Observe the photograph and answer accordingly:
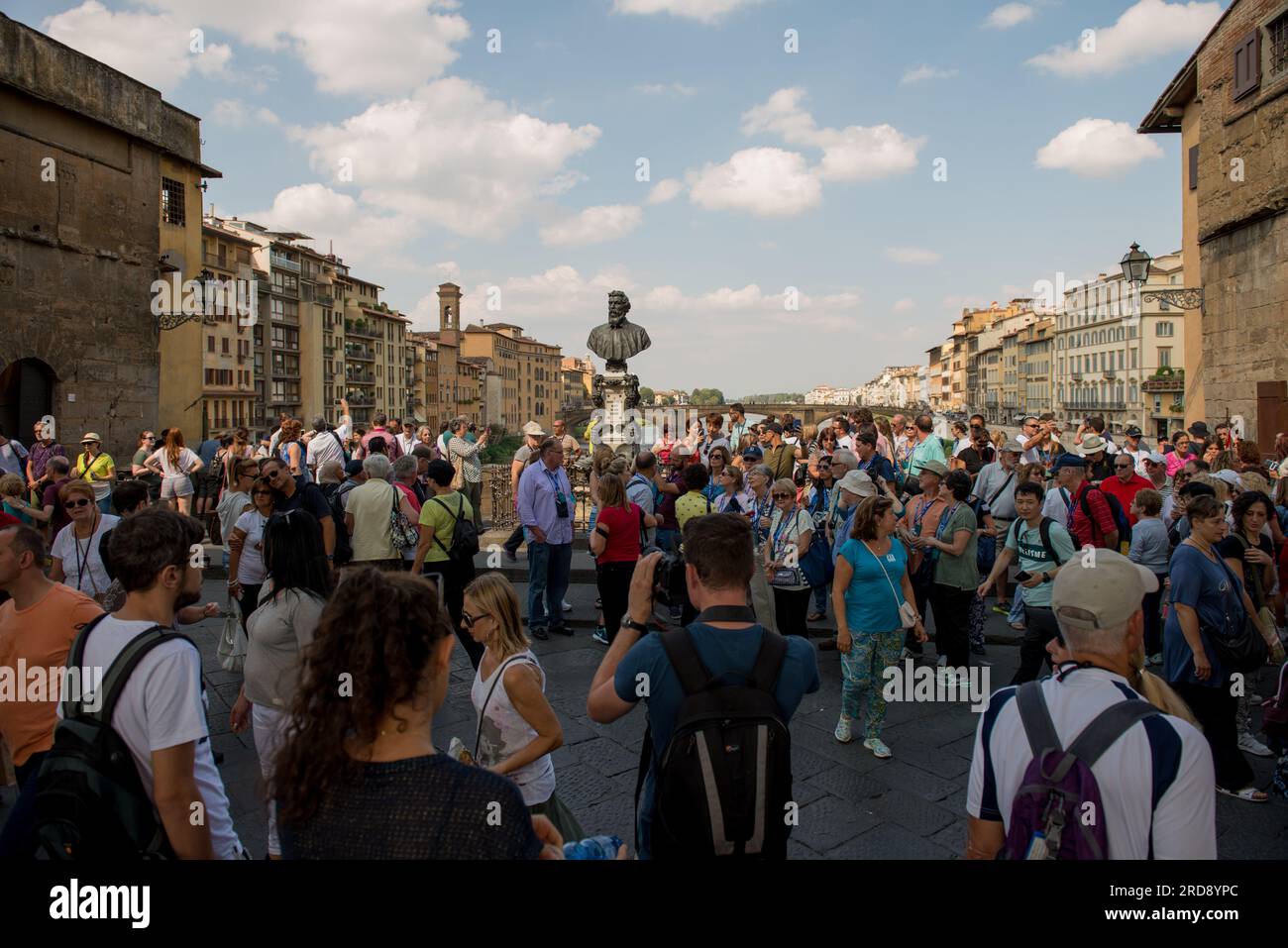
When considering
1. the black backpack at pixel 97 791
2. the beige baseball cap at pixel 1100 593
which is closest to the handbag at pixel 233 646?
the black backpack at pixel 97 791

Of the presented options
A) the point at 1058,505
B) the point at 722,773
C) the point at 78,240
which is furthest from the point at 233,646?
the point at 78,240

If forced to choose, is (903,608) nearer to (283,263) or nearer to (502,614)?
(502,614)

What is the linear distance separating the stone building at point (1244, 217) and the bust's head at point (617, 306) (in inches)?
425

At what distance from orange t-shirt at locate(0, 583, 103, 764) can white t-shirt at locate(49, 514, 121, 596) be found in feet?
6.30

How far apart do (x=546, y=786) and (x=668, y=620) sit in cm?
558

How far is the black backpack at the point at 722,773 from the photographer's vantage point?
2.30 metres

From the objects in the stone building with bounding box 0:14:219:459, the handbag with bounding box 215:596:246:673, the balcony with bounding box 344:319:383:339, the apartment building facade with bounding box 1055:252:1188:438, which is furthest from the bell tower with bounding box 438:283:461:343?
the handbag with bounding box 215:596:246:673

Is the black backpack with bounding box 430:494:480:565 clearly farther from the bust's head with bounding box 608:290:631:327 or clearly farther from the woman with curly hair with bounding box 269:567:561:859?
the bust's head with bounding box 608:290:631:327

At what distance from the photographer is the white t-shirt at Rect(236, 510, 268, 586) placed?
581 cm

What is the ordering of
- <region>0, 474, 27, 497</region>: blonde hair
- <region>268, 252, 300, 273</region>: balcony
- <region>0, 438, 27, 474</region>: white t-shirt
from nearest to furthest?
<region>0, 474, 27, 497</region>: blonde hair < <region>0, 438, 27, 474</region>: white t-shirt < <region>268, 252, 300, 273</region>: balcony

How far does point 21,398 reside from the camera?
55.6ft

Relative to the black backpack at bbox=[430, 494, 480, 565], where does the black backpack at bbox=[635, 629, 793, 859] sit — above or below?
below

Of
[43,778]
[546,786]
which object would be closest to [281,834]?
[43,778]

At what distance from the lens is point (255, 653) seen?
3604 mm
